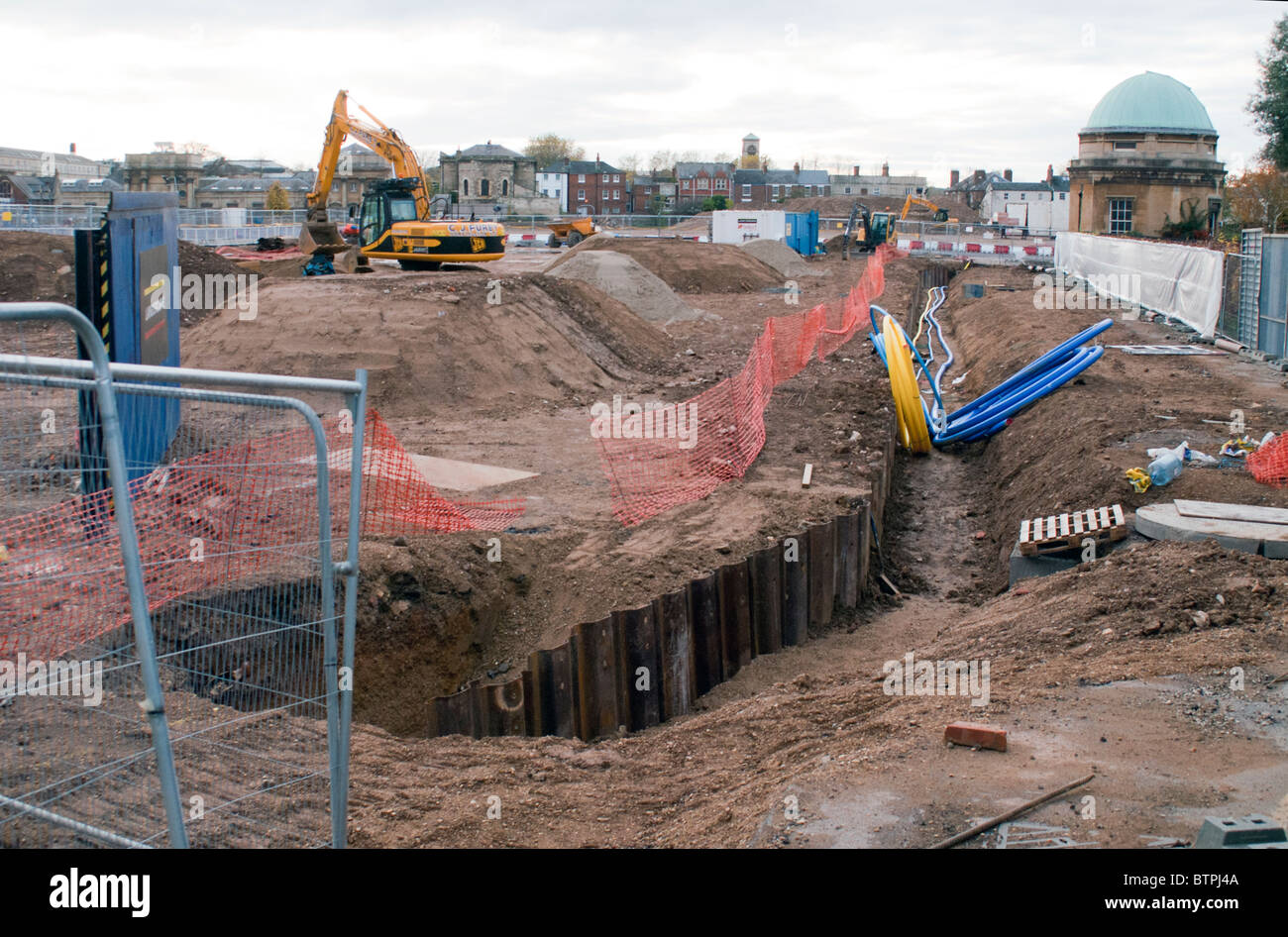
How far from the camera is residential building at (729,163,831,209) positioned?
380ft

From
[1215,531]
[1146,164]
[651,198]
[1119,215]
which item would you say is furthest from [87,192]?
[1215,531]

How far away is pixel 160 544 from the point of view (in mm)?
5602

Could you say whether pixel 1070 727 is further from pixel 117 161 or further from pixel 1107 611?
pixel 117 161

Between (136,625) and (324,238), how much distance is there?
2589cm

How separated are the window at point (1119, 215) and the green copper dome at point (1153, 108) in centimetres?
410

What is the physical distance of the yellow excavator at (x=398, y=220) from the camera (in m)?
25.5

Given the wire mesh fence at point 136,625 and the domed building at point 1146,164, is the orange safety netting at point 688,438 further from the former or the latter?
the domed building at point 1146,164

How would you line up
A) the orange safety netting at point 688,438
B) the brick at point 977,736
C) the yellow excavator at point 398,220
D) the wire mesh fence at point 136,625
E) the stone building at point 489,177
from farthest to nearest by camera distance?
the stone building at point 489,177, the yellow excavator at point 398,220, the orange safety netting at point 688,438, the brick at point 977,736, the wire mesh fence at point 136,625

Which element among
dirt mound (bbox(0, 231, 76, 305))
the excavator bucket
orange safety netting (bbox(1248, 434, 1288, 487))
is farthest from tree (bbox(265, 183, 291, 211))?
orange safety netting (bbox(1248, 434, 1288, 487))

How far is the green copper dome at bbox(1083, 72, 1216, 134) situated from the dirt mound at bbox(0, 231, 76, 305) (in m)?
47.3

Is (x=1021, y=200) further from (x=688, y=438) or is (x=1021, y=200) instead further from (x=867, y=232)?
(x=688, y=438)

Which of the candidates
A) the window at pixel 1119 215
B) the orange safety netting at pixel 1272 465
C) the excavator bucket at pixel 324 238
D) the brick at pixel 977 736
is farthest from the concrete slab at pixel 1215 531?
the window at pixel 1119 215

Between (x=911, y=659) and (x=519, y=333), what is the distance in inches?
543

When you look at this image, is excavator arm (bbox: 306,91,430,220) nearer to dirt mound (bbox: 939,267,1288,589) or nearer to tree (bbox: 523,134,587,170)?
dirt mound (bbox: 939,267,1288,589)
